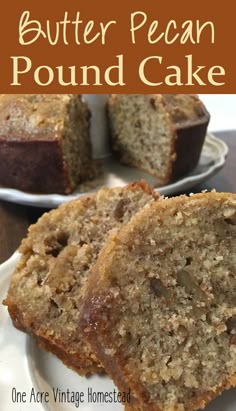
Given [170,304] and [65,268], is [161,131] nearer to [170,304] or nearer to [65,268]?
[65,268]

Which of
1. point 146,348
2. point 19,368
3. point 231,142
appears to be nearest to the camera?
point 146,348

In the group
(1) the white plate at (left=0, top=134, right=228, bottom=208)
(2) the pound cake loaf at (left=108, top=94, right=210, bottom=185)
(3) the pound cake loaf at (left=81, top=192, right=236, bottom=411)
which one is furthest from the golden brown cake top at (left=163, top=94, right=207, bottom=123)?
(3) the pound cake loaf at (left=81, top=192, right=236, bottom=411)

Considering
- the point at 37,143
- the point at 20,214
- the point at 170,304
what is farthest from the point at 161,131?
the point at 170,304

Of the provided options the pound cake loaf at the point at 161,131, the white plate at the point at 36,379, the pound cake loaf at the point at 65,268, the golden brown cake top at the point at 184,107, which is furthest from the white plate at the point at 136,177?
the white plate at the point at 36,379

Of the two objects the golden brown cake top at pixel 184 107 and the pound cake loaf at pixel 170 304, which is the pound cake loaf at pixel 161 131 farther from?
the pound cake loaf at pixel 170 304

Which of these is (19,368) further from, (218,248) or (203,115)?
(203,115)

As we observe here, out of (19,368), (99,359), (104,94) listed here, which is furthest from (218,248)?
(104,94)

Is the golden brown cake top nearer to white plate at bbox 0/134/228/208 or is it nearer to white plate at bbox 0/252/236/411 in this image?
white plate at bbox 0/134/228/208
